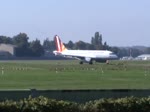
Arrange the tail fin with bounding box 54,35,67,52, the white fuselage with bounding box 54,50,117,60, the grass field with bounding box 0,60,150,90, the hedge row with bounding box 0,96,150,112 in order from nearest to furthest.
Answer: the hedge row with bounding box 0,96,150,112 < the grass field with bounding box 0,60,150,90 < the white fuselage with bounding box 54,50,117,60 < the tail fin with bounding box 54,35,67,52

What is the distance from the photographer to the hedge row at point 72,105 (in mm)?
16938

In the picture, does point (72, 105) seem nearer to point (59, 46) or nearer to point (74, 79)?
point (74, 79)

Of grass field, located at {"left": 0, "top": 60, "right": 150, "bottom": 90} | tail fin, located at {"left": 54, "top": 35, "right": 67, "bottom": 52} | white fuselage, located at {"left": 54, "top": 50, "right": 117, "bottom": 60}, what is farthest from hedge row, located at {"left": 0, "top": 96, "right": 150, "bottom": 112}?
tail fin, located at {"left": 54, "top": 35, "right": 67, "bottom": 52}

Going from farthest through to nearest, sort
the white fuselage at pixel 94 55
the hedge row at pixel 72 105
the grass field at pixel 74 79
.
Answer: the white fuselage at pixel 94 55 → the grass field at pixel 74 79 → the hedge row at pixel 72 105

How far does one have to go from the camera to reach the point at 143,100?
715 inches

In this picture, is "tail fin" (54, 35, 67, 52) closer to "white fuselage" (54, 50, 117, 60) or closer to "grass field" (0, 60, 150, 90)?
"white fuselage" (54, 50, 117, 60)

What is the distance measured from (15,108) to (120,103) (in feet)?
10.7

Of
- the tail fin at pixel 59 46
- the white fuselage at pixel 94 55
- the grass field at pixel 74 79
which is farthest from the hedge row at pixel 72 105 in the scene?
the tail fin at pixel 59 46

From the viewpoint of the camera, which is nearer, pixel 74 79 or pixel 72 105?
pixel 72 105

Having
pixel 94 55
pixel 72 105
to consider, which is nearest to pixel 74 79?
pixel 72 105

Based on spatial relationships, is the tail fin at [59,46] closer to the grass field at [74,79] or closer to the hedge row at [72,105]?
the grass field at [74,79]

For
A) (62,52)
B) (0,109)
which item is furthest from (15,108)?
(62,52)

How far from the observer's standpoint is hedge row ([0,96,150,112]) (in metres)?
16.9

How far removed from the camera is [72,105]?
17.5 m
